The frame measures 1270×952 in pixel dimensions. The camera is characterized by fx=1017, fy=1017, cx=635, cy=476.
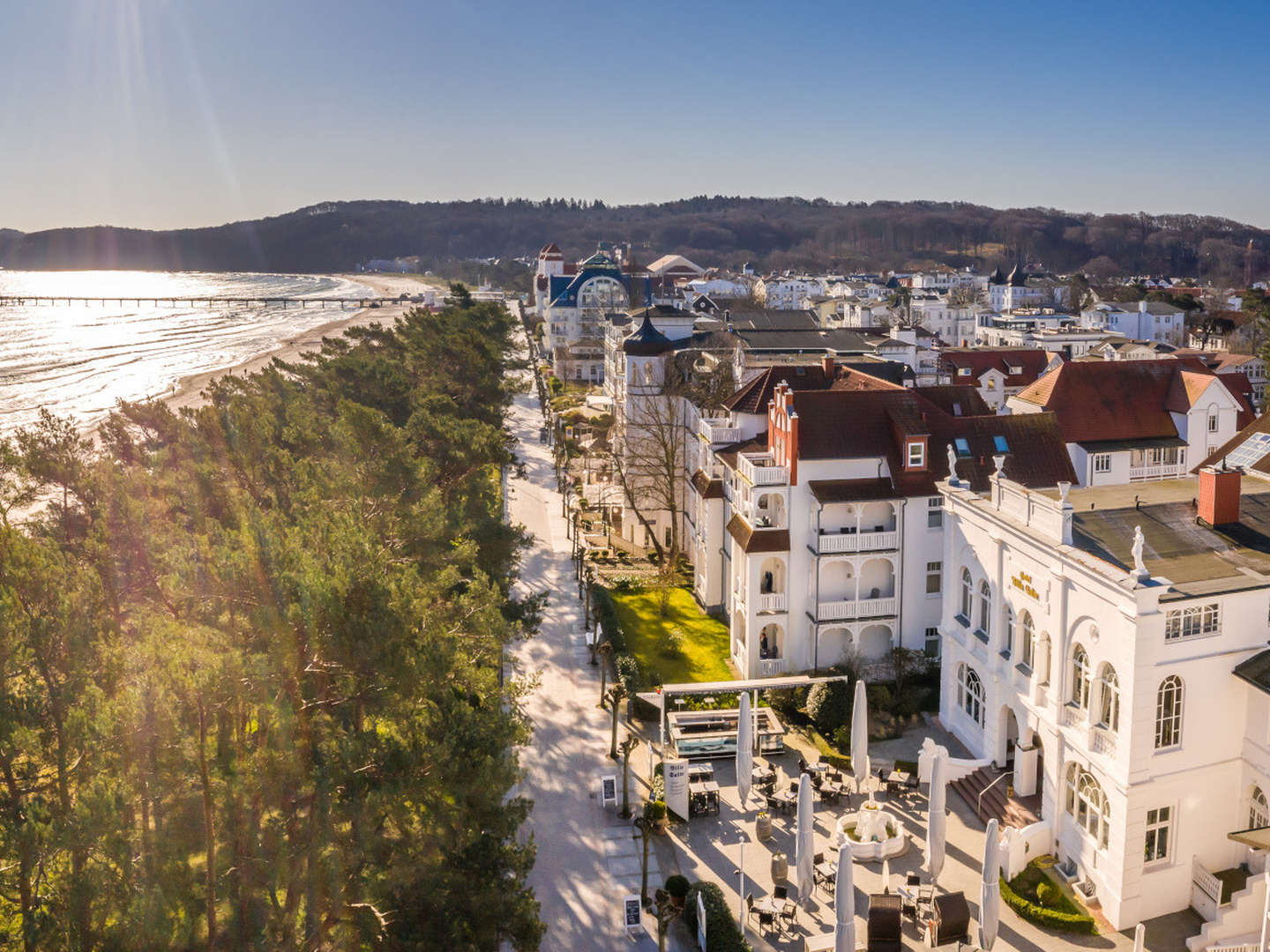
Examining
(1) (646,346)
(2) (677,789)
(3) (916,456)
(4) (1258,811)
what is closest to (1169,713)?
(4) (1258,811)

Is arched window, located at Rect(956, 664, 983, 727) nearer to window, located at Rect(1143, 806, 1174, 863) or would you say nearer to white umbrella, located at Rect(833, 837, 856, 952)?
window, located at Rect(1143, 806, 1174, 863)

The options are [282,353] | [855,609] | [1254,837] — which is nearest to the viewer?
[1254,837]

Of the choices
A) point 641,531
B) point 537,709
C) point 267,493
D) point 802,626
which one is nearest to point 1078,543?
point 802,626

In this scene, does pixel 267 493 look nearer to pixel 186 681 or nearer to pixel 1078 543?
pixel 186 681

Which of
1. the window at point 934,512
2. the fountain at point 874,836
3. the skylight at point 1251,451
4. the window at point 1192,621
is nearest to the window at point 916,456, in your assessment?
the window at point 934,512

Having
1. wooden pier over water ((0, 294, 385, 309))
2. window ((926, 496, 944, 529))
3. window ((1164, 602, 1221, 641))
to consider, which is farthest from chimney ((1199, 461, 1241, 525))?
wooden pier over water ((0, 294, 385, 309))

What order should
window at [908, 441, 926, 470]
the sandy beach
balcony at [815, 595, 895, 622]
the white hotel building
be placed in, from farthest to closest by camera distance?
the sandy beach, window at [908, 441, 926, 470], balcony at [815, 595, 895, 622], the white hotel building

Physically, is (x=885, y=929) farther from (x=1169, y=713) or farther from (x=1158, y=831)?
(x=1169, y=713)
